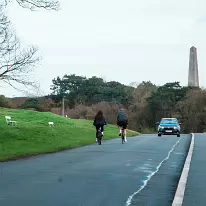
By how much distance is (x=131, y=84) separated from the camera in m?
113

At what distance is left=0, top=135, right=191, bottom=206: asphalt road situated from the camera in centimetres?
862

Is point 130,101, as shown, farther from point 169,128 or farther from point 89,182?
point 89,182

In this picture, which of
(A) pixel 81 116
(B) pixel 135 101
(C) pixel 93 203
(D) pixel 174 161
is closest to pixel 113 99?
(B) pixel 135 101

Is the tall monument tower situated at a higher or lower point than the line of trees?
higher

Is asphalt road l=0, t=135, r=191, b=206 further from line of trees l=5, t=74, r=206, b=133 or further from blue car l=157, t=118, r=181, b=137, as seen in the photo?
line of trees l=5, t=74, r=206, b=133

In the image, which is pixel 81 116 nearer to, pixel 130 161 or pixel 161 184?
pixel 130 161

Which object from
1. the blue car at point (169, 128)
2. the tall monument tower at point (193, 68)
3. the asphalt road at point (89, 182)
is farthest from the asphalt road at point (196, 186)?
the tall monument tower at point (193, 68)

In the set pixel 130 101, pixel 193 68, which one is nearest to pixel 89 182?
pixel 130 101

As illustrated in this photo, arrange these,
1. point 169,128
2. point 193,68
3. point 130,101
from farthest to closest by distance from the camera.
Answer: point 193,68 < point 130,101 < point 169,128

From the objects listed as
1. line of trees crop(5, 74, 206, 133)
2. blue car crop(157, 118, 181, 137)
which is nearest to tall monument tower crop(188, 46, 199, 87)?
line of trees crop(5, 74, 206, 133)

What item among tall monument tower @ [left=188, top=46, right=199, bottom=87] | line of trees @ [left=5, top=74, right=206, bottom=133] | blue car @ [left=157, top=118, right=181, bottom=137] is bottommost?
blue car @ [left=157, top=118, right=181, bottom=137]

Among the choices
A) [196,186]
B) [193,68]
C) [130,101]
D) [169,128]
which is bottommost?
[196,186]

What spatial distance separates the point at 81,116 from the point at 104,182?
75.3 metres

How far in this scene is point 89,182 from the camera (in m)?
10.8
